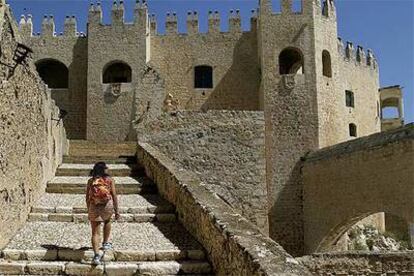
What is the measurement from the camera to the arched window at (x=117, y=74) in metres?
25.9

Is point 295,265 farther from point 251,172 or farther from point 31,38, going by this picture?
point 31,38

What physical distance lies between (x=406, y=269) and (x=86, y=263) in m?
7.29

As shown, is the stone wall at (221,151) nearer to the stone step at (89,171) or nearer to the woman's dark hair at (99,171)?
the stone step at (89,171)

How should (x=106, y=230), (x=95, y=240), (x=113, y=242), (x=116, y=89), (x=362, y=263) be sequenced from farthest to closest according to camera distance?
(x=116, y=89) < (x=362, y=263) < (x=113, y=242) < (x=106, y=230) < (x=95, y=240)

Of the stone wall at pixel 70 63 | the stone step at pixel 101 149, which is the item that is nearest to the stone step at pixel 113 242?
the stone step at pixel 101 149

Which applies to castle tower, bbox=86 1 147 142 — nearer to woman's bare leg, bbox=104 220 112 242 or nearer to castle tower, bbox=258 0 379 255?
castle tower, bbox=258 0 379 255

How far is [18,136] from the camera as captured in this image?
23.5 feet

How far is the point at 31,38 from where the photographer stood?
85.0ft

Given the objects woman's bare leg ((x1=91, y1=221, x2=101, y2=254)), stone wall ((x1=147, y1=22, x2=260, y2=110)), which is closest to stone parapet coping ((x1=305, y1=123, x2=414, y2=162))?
stone wall ((x1=147, y1=22, x2=260, y2=110))

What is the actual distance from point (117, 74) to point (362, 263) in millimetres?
18354

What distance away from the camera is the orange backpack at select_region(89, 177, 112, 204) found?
5920 millimetres

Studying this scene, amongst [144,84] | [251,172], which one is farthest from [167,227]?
[144,84]

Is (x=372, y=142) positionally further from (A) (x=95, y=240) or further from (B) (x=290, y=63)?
(A) (x=95, y=240)

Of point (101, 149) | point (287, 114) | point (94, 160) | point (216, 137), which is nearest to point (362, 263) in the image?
point (216, 137)
